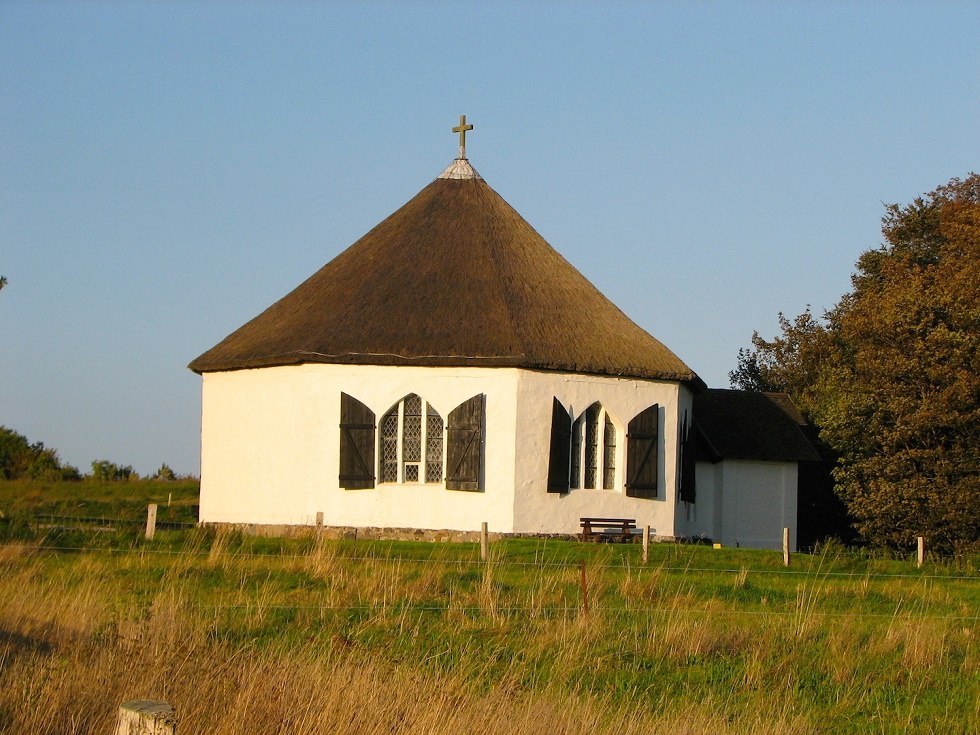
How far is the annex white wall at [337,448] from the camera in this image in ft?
82.8

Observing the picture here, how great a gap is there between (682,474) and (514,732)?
65.0 ft

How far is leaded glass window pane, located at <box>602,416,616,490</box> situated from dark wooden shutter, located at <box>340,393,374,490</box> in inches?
176

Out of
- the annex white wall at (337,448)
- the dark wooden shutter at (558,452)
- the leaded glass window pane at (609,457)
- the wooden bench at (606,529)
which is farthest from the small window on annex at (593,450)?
the annex white wall at (337,448)

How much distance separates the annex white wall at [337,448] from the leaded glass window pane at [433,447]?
24 centimetres

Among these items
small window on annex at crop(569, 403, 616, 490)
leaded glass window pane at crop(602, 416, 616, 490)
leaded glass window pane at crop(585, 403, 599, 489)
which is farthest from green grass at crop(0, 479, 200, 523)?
leaded glass window pane at crop(602, 416, 616, 490)

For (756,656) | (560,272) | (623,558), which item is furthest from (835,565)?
(756,656)

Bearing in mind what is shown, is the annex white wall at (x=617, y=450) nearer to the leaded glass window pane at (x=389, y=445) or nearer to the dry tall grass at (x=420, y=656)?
the leaded glass window pane at (x=389, y=445)

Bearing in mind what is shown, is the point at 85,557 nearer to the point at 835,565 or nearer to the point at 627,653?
the point at 627,653

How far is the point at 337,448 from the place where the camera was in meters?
25.7

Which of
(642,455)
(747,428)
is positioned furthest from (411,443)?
(747,428)

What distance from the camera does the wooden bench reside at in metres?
25.5

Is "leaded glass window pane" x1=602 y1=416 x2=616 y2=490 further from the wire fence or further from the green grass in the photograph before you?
the green grass

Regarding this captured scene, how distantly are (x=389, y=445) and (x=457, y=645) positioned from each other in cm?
1362

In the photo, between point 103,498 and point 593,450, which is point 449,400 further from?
point 103,498
